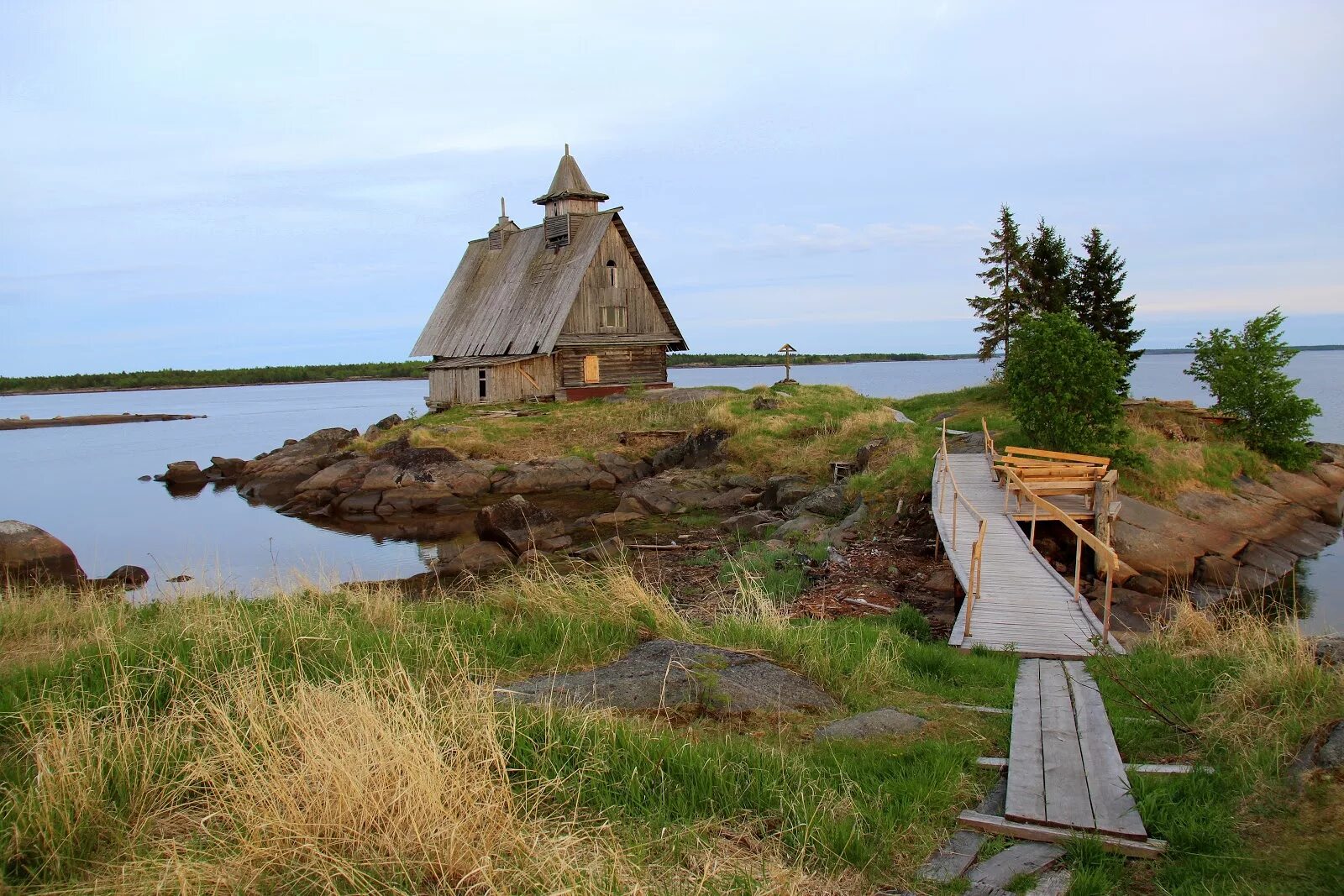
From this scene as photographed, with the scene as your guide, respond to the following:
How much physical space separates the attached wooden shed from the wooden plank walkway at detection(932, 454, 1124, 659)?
22177mm

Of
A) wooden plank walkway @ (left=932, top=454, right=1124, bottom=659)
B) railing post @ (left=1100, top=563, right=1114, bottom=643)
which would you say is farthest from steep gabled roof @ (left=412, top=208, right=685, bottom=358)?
railing post @ (left=1100, top=563, right=1114, bottom=643)

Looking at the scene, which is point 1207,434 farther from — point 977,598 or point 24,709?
point 24,709

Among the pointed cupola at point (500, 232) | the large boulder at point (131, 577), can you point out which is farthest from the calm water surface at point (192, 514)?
the pointed cupola at point (500, 232)

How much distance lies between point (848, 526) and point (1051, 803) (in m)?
12.4

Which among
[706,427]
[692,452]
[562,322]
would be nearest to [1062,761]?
[692,452]

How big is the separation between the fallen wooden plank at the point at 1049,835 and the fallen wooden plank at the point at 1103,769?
0.07 meters

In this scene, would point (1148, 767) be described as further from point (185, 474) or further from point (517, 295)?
point (185, 474)

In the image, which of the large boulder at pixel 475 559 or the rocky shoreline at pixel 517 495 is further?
the rocky shoreline at pixel 517 495

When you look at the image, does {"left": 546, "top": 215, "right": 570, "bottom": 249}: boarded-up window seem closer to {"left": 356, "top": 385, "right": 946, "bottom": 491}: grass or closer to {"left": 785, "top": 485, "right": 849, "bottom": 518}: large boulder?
{"left": 356, "top": 385, "right": 946, "bottom": 491}: grass

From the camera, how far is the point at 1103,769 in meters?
5.85

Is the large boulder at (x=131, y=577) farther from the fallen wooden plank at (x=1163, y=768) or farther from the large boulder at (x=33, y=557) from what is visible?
the fallen wooden plank at (x=1163, y=768)

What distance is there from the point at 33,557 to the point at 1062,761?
16.7 m

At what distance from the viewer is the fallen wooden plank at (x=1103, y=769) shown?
16.7 feet

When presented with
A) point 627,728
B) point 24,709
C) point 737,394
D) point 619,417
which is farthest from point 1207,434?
point 24,709
